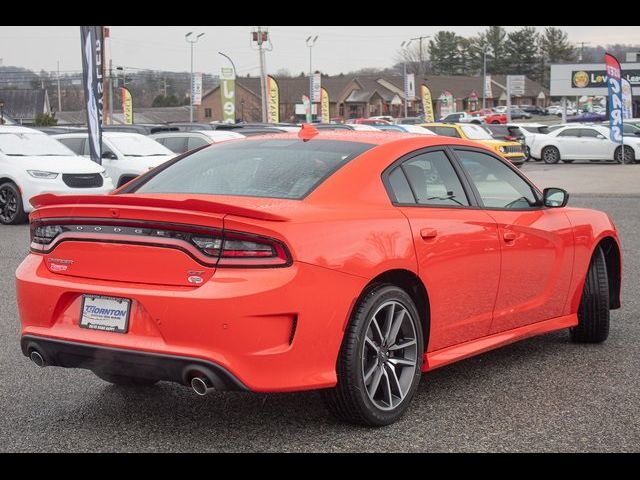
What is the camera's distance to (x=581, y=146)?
36625 millimetres

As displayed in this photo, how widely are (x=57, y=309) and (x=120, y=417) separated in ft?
2.32

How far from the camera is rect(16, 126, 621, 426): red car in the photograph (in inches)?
169

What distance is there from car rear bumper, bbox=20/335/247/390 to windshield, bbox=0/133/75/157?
494 inches

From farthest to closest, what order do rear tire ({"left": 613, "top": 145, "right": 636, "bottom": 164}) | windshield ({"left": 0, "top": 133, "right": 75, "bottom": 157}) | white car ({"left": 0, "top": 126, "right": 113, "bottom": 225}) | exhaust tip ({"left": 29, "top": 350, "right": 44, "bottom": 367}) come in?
rear tire ({"left": 613, "top": 145, "right": 636, "bottom": 164}) < windshield ({"left": 0, "top": 133, "right": 75, "bottom": 157}) < white car ({"left": 0, "top": 126, "right": 113, "bottom": 225}) < exhaust tip ({"left": 29, "top": 350, "right": 44, "bottom": 367})

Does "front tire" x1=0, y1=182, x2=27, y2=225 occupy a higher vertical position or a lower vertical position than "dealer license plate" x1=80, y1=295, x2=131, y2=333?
lower

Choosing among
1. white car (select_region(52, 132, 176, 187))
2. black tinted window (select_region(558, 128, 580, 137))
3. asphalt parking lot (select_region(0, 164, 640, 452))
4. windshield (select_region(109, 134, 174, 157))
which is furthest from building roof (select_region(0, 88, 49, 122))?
asphalt parking lot (select_region(0, 164, 640, 452))

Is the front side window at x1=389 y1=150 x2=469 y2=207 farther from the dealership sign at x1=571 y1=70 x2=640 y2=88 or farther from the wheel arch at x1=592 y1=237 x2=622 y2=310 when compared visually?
the dealership sign at x1=571 y1=70 x2=640 y2=88

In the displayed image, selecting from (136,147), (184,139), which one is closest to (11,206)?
(136,147)

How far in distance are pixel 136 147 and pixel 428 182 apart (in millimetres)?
14978

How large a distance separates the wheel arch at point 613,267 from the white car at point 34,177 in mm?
10522

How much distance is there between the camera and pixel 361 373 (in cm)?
464

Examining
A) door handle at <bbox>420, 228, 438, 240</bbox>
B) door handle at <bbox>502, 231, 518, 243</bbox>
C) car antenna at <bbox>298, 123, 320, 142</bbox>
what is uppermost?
car antenna at <bbox>298, 123, 320, 142</bbox>
